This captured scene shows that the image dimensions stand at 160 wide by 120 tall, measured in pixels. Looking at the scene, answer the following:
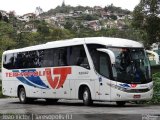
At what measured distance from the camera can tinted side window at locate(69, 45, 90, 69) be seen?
21959 mm

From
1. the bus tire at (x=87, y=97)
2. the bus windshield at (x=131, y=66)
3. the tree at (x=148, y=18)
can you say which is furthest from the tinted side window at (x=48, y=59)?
the tree at (x=148, y=18)

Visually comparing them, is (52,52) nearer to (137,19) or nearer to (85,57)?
(85,57)

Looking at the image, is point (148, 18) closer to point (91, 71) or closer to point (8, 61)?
point (8, 61)

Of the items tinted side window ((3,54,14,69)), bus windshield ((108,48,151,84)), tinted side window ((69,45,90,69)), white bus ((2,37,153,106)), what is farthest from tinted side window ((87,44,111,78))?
tinted side window ((3,54,14,69))

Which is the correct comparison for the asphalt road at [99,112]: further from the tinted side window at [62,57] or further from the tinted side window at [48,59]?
the tinted side window at [48,59]

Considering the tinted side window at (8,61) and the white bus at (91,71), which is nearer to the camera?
→ the white bus at (91,71)

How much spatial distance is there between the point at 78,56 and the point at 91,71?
1.36 metres

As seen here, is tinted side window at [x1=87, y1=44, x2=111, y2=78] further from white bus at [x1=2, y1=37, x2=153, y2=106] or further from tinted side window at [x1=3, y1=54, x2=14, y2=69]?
tinted side window at [x1=3, y1=54, x2=14, y2=69]

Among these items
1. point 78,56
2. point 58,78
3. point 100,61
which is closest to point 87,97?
point 100,61

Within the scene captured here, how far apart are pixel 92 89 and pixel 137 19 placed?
44383 millimetres

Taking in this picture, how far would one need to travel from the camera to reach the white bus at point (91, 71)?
67.2 ft

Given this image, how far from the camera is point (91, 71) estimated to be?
70.1 feet

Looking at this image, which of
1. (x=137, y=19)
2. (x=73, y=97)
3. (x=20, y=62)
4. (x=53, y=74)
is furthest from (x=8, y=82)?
(x=137, y=19)

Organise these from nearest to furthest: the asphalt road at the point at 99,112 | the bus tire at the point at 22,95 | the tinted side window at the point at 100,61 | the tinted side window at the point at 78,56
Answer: the asphalt road at the point at 99,112 < the tinted side window at the point at 100,61 < the tinted side window at the point at 78,56 < the bus tire at the point at 22,95
